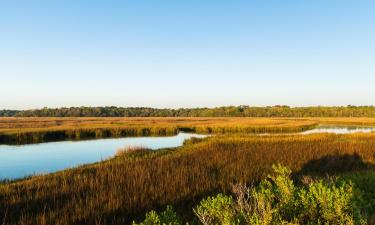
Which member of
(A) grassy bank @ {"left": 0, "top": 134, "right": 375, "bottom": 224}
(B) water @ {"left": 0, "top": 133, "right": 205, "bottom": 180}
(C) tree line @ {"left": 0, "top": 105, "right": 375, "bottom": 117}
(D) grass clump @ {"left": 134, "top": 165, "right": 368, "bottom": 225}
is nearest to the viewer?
(D) grass clump @ {"left": 134, "top": 165, "right": 368, "bottom": 225}

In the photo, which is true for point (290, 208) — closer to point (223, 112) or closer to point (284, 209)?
point (284, 209)

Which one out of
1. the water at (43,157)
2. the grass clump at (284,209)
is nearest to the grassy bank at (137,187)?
the grass clump at (284,209)

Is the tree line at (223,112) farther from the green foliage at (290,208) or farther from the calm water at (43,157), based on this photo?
the green foliage at (290,208)

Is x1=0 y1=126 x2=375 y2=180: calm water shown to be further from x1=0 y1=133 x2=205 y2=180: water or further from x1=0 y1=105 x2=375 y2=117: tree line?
x1=0 y1=105 x2=375 y2=117: tree line

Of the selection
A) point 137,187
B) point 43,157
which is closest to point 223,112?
point 43,157

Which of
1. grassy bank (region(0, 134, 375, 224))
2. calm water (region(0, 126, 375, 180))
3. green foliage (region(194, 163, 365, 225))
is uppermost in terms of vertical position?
green foliage (region(194, 163, 365, 225))

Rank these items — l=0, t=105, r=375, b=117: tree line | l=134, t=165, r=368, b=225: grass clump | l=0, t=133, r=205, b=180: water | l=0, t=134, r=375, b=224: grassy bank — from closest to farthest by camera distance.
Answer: l=134, t=165, r=368, b=225: grass clump, l=0, t=134, r=375, b=224: grassy bank, l=0, t=133, r=205, b=180: water, l=0, t=105, r=375, b=117: tree line

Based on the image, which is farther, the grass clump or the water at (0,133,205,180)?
the water at (0,133,205,180)

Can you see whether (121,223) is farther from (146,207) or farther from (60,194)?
(60,194)

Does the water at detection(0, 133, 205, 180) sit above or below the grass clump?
below

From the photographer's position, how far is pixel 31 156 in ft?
85.1

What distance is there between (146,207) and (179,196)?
4.12 feet

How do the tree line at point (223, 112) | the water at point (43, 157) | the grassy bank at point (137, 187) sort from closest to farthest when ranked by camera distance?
the grassy bank at point (137, 187), the water at point (43, 157), the tree line at point (223, 112)

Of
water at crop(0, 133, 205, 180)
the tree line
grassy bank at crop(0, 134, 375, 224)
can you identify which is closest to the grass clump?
grassy bank at crop(0, 134, 375, 224)
